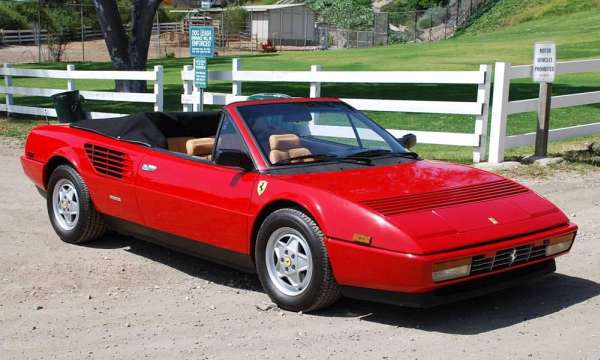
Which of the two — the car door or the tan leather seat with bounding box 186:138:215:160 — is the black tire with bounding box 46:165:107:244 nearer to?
the car door

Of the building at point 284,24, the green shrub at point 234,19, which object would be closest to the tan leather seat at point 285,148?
the building at point 284,24

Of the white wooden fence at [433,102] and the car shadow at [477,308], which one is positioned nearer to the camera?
the car shadow at [477,308]

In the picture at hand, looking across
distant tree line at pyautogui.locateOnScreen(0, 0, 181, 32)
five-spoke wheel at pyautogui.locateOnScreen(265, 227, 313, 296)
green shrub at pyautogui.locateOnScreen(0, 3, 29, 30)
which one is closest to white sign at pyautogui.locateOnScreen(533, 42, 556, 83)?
five-spoke wheel at pyautogui.locateOnScreen(265, 227, 313, 296)

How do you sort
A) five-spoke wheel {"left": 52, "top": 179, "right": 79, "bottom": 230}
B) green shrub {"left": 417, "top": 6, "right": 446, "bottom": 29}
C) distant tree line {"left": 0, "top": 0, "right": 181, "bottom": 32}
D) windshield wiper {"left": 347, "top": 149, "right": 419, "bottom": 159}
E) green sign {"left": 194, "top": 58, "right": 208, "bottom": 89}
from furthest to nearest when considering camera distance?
green shrub {"left": 417, "top": 6, "right": 446, "bottom": 29}
distant tree line {"left": 0, "top": 0, "right": 181, "bottom": 32}
green sign {"left": 194, "top": 58, "right": 208, "bottom": 89}
five-spoke wheel {"left": 52, "top": 179, "right": 79, "bottom": 230}
windshield wiper {"left": 347, "top": 149, "right": 419, "bottom": 159}

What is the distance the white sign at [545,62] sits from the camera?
35.9 feet

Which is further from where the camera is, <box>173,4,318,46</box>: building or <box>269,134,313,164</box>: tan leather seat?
<box>173,4,318,46</box>: building

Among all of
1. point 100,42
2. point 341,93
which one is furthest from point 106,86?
point 100,42

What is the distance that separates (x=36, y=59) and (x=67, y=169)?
48.1 meters

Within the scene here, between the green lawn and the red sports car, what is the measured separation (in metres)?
6.04

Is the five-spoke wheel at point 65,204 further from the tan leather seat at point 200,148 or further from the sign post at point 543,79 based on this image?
the sign post at point 543,79

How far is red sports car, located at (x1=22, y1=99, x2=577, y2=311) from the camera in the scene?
4.98 metres

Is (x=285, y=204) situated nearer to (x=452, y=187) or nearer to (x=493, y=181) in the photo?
(x=452, y=187)

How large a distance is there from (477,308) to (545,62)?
6.33 metres

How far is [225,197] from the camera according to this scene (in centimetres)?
586
